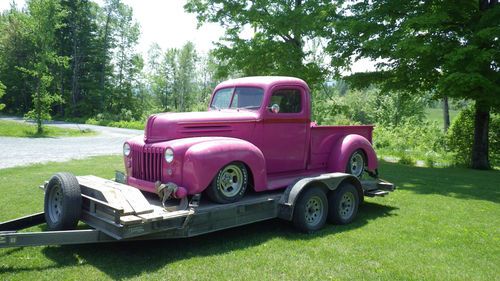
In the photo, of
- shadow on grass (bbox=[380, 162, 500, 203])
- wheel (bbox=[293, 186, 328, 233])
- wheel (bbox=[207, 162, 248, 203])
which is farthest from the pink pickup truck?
shadow on grass (bbox=[380, 162, 500, 203])

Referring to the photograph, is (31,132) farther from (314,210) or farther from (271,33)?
(314,210)

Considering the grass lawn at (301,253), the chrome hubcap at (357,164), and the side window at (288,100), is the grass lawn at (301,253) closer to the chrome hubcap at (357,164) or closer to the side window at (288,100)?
the chrome hubcap at (357,164)

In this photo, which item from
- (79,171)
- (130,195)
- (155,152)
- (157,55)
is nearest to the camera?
(130,195)

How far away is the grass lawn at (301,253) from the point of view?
4.77m

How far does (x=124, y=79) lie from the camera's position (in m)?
53.5

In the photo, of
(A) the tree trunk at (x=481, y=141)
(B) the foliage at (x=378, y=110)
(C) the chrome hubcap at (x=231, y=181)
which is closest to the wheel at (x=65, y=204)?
(C) the chrome hubcap at (x=231, y=181)

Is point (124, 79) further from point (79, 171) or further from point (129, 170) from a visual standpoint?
point (129, 170)

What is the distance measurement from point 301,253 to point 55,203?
350 cm

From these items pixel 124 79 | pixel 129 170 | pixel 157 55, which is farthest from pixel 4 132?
pixel 157 55

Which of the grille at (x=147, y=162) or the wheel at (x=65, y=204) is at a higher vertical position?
the grille at (x=147, y=162)

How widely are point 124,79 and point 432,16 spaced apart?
46.4 meters

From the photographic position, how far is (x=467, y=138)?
1733 centimetres

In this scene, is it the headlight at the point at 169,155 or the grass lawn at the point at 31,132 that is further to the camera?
the grass lawn at the point at 31,132

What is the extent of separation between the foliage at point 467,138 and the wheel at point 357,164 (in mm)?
10706
